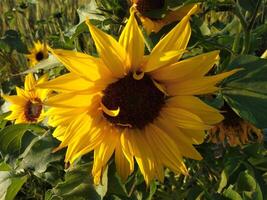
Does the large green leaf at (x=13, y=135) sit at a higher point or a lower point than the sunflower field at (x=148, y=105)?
lower

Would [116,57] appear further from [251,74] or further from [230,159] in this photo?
[230,159]

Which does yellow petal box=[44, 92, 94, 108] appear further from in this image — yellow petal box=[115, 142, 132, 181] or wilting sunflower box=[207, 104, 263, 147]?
wilting sunflower box=[207, 104, 263, 147]

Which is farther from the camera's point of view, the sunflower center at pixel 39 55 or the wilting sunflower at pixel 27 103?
the sunflower center at pixel 39 55

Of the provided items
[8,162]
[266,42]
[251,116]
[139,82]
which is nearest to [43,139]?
[8,162]

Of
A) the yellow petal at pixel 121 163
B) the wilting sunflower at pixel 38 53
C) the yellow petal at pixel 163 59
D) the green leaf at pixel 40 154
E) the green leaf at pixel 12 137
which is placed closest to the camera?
the yellow petal at pixel 163 59

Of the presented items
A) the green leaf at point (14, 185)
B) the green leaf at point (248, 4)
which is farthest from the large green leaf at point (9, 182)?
the green leaf at point (248, 4)

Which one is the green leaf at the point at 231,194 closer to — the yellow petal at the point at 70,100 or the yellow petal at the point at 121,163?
the yellow petal at the point at 121,163

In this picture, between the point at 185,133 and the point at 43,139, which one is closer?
the point at 185,133
